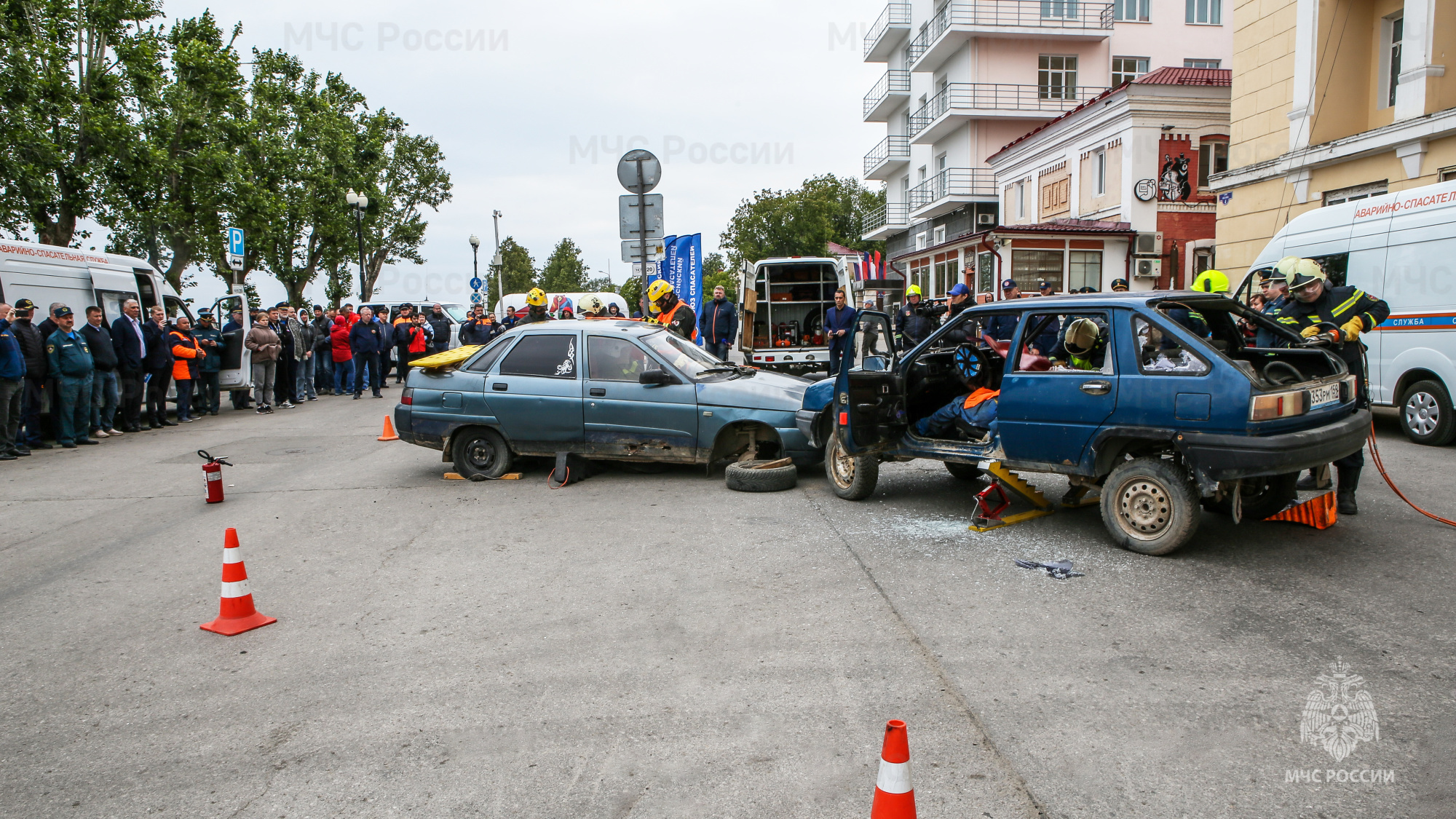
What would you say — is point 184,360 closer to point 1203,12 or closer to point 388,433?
point 388,433

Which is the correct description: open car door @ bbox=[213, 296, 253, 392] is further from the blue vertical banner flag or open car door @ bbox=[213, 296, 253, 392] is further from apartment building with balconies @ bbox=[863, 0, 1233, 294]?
apartment building with balconies @ bbox=[863, 0, 1233, 294]

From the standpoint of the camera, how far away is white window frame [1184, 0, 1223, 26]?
1465 inches

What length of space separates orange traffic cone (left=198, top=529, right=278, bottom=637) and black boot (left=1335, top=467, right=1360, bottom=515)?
7.02m

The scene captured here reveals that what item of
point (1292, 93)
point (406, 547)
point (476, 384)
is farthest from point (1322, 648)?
point (1292, 93)

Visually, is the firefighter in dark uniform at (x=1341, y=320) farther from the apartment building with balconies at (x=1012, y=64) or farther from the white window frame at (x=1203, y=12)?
the white window frame at (x=1203, y=12)

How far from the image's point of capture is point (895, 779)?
2.17m

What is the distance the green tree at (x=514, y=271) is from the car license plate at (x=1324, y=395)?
191 feet

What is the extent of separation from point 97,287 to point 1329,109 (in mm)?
20821

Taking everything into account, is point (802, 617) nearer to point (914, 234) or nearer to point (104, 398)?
point (104, 398)

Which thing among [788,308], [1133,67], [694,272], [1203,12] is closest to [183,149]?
[694,272]

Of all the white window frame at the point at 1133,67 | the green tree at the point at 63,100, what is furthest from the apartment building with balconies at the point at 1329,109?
the green tree at the point at 63,100

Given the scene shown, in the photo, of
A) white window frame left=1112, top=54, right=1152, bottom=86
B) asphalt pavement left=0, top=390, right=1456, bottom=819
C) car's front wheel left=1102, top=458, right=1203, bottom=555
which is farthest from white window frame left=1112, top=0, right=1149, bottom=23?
car's front wheel left=1102, top=458, right=1203, bottom=555

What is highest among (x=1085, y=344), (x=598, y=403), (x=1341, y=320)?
(x=1341, y=320)

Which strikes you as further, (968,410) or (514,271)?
(514,271)
